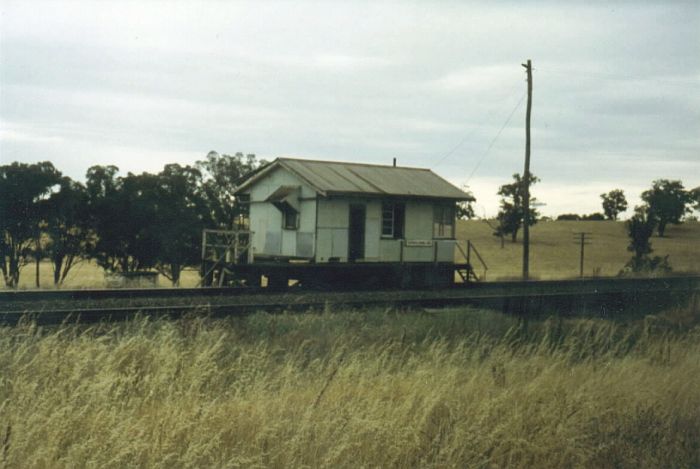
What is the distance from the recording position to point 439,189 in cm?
2553

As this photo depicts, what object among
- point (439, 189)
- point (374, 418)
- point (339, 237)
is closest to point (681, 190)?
point (439, 189)

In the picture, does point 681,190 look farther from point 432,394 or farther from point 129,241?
point 432,394

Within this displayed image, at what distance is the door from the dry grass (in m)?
14.3

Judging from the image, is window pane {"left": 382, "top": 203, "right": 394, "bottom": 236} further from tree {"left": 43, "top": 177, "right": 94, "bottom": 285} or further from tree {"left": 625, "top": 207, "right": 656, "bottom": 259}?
tree {"left": 625, "top": 207, "right": 656, "bottom": 259}

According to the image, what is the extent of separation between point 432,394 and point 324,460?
1.47 meters

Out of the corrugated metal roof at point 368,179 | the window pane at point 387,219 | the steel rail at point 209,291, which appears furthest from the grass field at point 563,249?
the window pane at point 387,219

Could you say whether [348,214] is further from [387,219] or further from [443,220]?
[443,220]

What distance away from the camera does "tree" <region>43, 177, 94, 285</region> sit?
95.7ft

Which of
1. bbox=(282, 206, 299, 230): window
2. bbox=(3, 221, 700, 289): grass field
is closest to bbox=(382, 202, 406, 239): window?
bbox=(282, 206, 299, 230): window

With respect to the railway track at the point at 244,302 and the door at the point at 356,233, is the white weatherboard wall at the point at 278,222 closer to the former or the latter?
the door at the point at 356,233

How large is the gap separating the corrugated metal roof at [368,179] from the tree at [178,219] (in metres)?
6.66

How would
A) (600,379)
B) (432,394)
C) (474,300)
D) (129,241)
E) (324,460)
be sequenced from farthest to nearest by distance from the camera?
(129,241)
(474,300)
(600,379)
(432,394)
(324,460)

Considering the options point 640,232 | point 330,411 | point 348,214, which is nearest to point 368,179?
point 348,214

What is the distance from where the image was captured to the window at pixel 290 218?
2317cm
